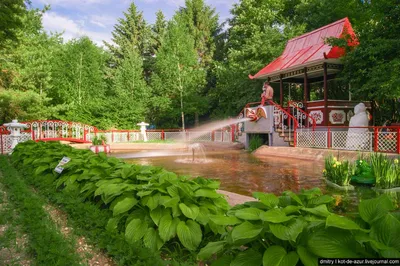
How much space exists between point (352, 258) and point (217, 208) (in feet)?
5.91

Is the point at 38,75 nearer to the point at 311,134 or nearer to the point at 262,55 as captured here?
the point at 262,55

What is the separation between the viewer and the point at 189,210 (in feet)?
9.16

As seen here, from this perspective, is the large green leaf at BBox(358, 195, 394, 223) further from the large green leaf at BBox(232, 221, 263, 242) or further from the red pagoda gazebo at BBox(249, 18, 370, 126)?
Result: the red pagoda gazebo at BBox(249, 18, 370, 126)

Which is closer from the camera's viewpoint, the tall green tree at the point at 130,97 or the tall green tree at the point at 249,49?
the tall green tree at the point at 249,49

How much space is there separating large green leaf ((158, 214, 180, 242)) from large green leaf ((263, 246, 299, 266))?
3.95 feet

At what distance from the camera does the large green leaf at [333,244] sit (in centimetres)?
155

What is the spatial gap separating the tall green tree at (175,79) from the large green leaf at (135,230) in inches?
999

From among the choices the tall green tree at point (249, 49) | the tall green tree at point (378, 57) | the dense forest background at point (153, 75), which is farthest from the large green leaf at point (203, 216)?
the tall green tree at point (249, 49)

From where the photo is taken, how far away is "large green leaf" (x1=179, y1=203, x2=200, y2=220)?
2.73 metres

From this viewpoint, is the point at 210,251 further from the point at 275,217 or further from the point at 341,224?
Answer: the point at 341,224

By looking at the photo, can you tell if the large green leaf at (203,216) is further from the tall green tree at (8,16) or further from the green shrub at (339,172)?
the tall green tree at (8,16)

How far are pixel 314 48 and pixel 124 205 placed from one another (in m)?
15.7

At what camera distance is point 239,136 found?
806 inches

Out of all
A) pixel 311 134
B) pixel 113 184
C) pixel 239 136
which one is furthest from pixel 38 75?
pixel 113 184
